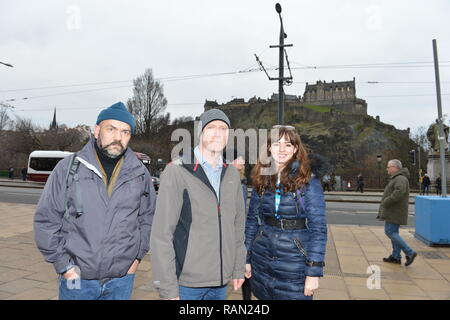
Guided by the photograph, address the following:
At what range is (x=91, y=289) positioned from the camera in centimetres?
205

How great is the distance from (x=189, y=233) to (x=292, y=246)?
2.67ft

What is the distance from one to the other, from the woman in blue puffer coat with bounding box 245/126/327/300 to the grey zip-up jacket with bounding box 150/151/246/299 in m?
0.40

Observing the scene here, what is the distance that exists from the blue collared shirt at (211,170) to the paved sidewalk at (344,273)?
7.50 feet

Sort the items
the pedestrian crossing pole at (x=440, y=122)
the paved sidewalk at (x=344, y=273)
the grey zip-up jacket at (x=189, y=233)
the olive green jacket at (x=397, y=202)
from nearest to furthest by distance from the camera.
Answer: the grey zip-up jacket at (x=189, y=233), the paved sidewalk at (x=344, y=273), the olive green jacket at (x=397, y=202), the pedestrian crossing pole at (x=440, y=122)

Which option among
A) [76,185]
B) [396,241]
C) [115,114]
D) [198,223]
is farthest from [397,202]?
[76,185]

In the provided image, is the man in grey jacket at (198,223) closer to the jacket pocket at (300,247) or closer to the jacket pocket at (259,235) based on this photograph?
the jacket pocket at (259,235)

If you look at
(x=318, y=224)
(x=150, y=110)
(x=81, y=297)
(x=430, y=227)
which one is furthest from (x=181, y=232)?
(x=150, y=110)

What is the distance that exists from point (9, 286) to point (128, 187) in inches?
122

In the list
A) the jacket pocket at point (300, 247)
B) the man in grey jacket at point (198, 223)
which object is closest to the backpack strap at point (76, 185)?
the man in grey jacket at point (198, 223)

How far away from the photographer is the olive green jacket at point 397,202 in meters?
5.12

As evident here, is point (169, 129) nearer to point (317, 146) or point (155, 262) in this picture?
point (317, 146)

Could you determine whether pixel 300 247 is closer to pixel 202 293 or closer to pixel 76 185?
pixel 202 293

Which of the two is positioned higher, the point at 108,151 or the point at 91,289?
the point at 108,151

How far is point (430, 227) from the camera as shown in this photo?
6.32m
